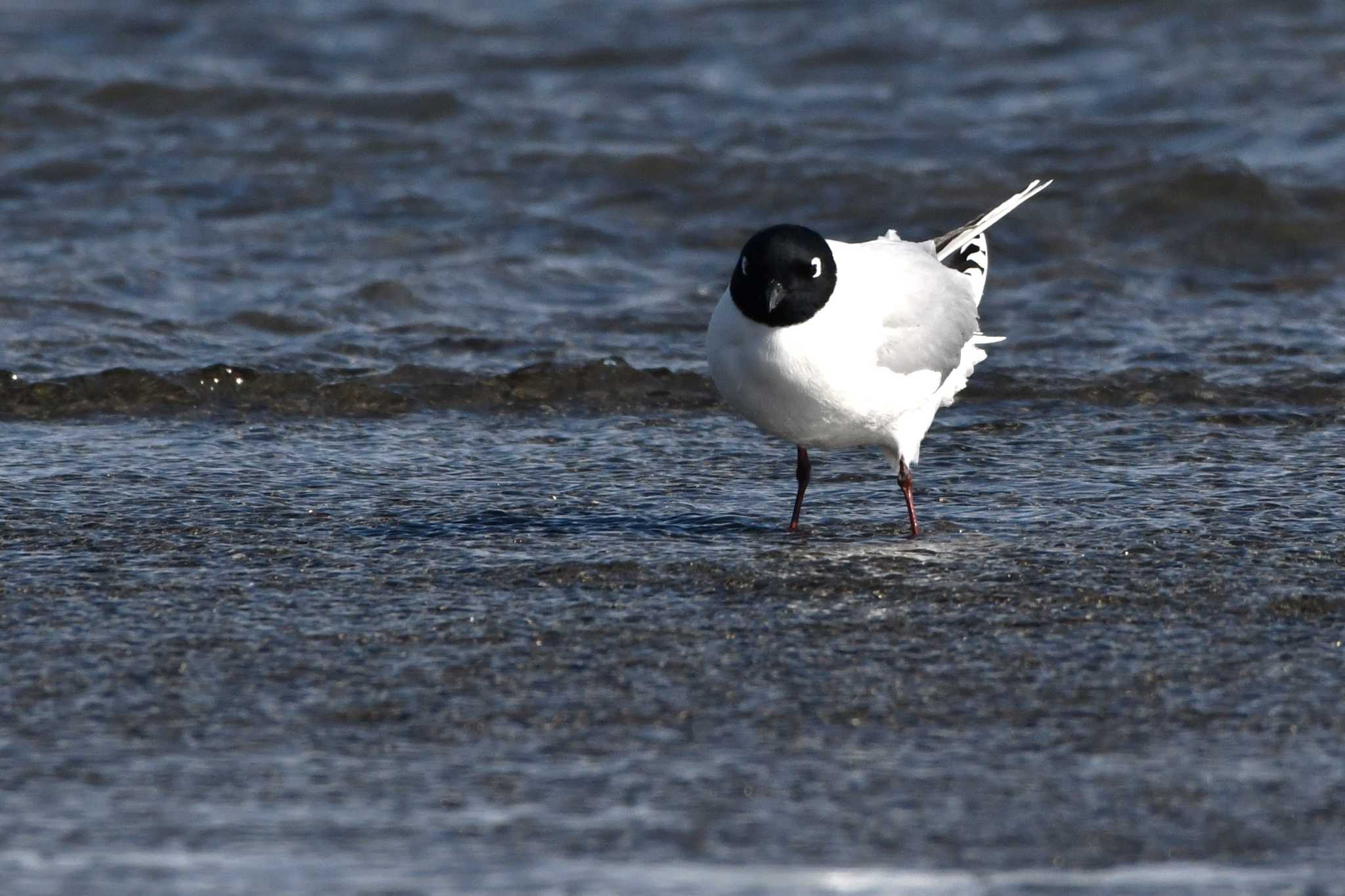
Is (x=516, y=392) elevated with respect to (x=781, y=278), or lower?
lower

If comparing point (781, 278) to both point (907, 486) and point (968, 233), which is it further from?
point (968, 233)

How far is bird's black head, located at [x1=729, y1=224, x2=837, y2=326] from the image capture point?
6117 millimetres

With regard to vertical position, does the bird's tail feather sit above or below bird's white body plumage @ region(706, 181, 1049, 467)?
above

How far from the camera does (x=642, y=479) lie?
23.8 feet

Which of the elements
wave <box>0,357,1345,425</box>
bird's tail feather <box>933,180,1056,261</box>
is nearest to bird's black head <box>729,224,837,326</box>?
bird's tail feather <box>933,180,1056,261</box>

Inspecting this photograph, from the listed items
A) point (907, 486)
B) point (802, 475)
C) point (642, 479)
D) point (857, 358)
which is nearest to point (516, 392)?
point (642, 479)

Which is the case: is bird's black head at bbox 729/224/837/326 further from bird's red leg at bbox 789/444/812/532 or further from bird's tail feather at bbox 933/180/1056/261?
bird's tail feather at bbox 933/180/1056/261

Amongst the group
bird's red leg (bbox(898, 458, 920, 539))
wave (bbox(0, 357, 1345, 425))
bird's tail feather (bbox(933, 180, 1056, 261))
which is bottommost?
bird's red leg (bbox(898, 458, 920, 539))

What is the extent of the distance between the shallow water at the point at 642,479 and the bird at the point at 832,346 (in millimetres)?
377

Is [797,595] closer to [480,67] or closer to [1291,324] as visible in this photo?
[1291,324]

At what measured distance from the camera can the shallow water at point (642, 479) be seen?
→ 165 inches

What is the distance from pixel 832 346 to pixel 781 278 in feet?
0.95

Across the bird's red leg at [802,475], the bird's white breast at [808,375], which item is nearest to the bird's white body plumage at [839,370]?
the bird's white breast at [808,375]

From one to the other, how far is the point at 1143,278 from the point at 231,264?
16.4 ft
